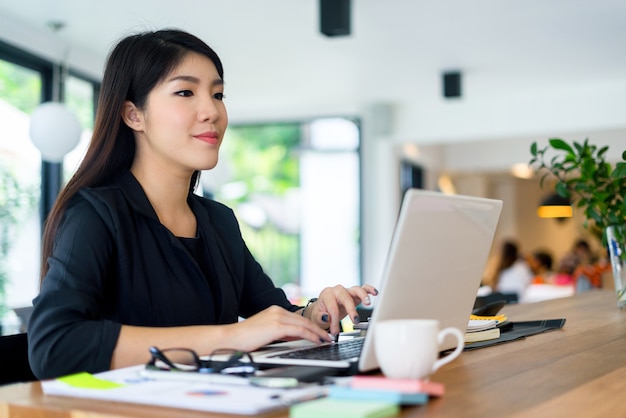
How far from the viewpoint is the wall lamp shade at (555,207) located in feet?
30.8

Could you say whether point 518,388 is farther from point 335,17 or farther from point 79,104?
point 79,104

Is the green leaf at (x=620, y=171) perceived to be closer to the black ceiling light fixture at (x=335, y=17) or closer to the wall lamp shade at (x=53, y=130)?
the black ceiling light fixture at (x=335, y=17)

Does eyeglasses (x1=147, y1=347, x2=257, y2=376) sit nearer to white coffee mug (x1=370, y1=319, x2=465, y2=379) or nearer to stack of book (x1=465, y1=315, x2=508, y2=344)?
white coffee mug (x1=370, y1=319, x2=465, y2=379)

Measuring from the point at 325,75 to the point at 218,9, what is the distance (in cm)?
237

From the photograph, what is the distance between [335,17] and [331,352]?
3.78 metres

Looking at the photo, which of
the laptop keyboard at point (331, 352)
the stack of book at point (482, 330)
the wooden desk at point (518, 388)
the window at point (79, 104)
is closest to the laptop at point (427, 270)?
the laptop keyboard at point (331, 352)

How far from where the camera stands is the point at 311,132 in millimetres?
9781

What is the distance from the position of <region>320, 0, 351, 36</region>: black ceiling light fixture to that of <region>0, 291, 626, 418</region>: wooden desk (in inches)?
133

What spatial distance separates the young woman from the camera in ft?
4.30

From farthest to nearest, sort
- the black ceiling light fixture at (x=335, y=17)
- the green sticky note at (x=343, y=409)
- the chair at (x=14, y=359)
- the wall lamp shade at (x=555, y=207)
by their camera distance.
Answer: the wall lamp shade at (x=555, y=207) < the black ceiling light fixture at (x=335, y=17) < the chair at (x=14, y=359) < the green sticky note at (x=343, y=409)

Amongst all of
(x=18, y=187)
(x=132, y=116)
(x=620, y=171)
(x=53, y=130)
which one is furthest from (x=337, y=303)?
(x=18, y=187)

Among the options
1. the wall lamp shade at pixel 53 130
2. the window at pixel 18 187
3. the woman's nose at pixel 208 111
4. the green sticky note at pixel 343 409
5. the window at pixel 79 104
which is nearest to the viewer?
the green sticky note at pixel 343 409

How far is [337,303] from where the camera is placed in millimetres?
1668

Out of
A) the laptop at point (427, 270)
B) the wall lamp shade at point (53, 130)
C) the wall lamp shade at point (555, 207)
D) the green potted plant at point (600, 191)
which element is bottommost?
the laptop at point (427, 270)
